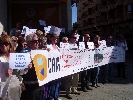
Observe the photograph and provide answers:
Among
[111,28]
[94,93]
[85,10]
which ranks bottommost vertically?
[94,93]

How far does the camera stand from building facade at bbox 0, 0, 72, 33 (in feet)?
48.0

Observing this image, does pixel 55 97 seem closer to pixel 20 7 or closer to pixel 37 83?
pixel 37 83

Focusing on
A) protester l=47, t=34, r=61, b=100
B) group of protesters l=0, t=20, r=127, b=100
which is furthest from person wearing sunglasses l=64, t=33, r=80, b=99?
protester l=47, t=34, r=61, b=100

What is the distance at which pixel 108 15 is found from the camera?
6981 cm

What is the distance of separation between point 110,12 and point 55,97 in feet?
206

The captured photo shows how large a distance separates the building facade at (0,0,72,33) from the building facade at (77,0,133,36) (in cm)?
2905

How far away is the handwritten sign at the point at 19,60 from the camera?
4755 millimetres

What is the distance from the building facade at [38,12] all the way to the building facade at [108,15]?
29048 millimetres

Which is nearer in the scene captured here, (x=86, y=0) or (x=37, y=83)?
(x=37, y=83)

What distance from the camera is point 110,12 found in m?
68.8

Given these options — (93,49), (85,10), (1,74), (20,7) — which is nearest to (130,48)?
(20,7)

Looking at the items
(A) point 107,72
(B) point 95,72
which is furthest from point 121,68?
(B) point 95,72

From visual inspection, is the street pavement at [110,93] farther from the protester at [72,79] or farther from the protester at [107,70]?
the protester at [107,70]

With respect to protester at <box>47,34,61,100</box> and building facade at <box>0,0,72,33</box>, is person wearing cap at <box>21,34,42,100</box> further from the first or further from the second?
building facade at <box>0,0,72,33</box>
